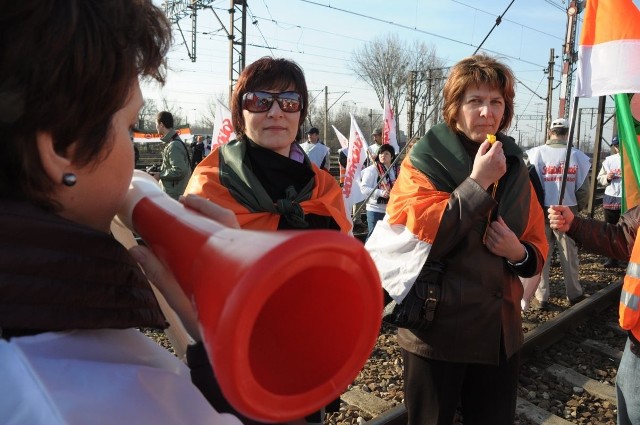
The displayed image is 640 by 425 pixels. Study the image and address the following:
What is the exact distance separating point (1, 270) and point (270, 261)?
0.42m

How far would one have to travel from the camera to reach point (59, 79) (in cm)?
76

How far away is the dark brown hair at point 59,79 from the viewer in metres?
0.73

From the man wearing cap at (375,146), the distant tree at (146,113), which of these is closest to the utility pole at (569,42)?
the man wearing cap at (375,146)

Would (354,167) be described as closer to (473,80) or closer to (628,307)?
(473,80)

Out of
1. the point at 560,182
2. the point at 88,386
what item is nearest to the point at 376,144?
the point at 560,182

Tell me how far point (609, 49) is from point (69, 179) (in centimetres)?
367

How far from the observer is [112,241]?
87 cm

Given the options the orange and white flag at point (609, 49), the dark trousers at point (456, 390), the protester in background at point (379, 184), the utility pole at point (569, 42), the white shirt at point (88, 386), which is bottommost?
the dark trousers at point (456, 390)

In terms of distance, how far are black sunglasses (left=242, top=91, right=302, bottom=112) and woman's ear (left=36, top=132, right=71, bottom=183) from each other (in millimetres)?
1734

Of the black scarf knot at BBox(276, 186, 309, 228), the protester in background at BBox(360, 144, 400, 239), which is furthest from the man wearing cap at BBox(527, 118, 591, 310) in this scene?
the black scarf knot at BBox(276, 186, 309, 228)

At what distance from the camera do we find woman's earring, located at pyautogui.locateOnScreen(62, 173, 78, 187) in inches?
32.5

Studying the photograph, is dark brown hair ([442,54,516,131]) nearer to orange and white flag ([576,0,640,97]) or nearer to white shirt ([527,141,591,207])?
orange and white flag ([576,0,640,97])

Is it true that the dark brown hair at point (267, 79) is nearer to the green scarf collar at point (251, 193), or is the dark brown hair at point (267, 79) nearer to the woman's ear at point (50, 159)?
the green scarf collar at point (251, 193)

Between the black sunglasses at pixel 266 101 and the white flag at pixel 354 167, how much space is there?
6.86 metres
